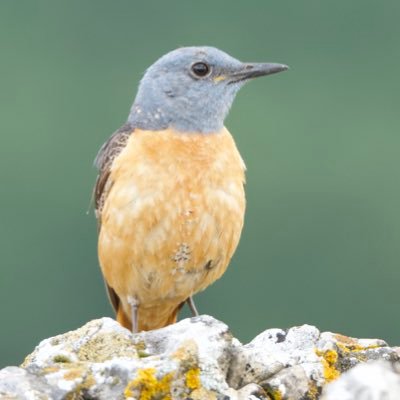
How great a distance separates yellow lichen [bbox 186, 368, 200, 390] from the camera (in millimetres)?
8297

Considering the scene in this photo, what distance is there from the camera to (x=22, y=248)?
41062 millimetres

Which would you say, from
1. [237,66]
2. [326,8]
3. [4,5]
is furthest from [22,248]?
[237,66]

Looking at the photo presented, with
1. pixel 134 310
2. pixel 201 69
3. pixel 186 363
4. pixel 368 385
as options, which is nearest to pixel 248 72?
pixel 201 69

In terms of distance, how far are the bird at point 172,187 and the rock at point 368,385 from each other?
4.23 meters

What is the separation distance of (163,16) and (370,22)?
23.4 feet

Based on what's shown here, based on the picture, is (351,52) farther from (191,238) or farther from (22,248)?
(191,238)

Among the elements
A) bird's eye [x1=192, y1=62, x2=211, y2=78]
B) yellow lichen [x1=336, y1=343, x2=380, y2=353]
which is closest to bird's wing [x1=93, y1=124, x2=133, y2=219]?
bird's eye [x1=192, y1=62, x2=211, y2=78]

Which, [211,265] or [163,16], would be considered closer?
[211,265]

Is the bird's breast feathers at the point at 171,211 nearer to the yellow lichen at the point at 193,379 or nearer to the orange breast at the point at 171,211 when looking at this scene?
the orange breast at the point at 171,211

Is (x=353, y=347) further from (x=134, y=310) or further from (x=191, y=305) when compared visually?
(x=191, y=305)

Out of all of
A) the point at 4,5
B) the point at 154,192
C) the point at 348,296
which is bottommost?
the point at 348,296

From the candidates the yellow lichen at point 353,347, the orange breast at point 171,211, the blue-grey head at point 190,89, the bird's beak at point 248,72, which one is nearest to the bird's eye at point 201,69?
the blue-grey head at point 190,89

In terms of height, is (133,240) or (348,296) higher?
(133,240)

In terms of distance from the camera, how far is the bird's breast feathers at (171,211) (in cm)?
1125
